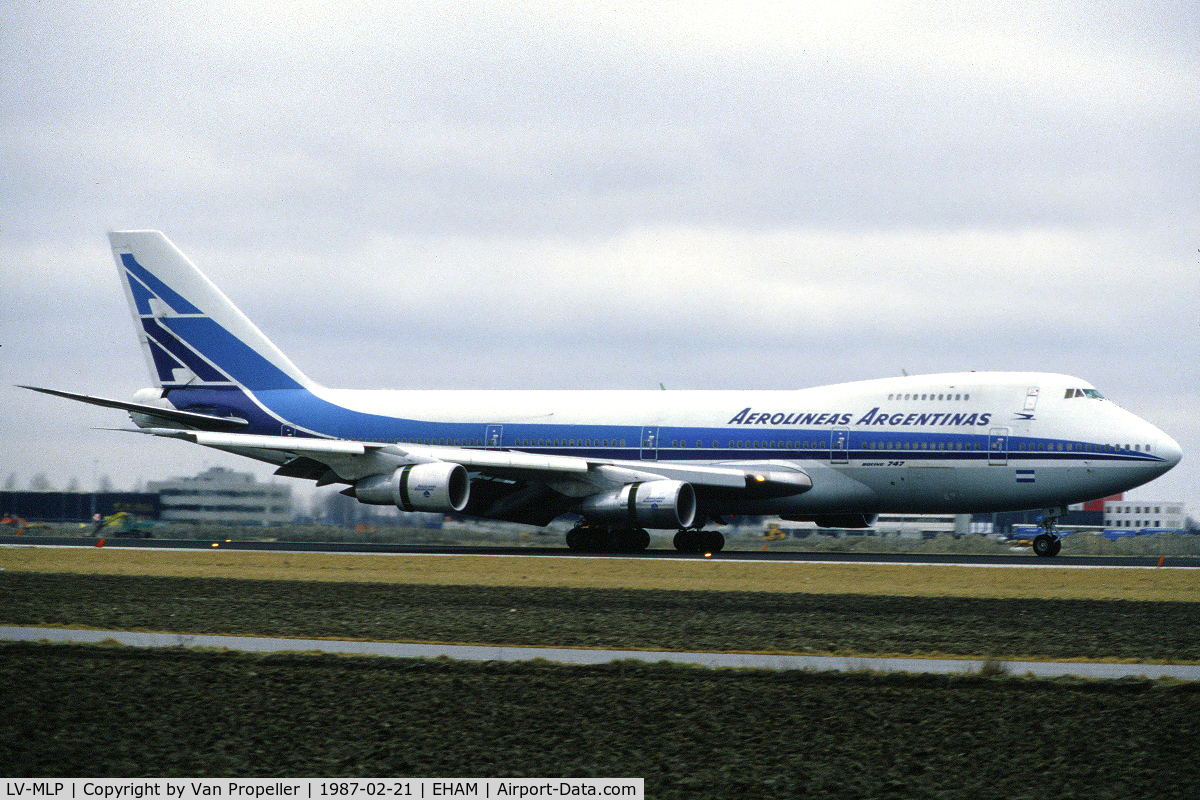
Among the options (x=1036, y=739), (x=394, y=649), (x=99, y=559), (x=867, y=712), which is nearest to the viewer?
(x=1036, y=739)

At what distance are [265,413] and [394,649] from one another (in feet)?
106

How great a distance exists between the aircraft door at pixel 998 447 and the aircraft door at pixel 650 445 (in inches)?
386

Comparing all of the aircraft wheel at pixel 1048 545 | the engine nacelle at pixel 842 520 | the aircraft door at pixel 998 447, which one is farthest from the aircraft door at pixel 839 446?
the aircraft wheel at pixel 1048 545

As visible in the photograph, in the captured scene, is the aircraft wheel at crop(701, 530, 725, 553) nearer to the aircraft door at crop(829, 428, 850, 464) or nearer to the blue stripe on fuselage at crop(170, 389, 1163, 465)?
the blue stripe on fuselage at crop(170, 389, 1163, 465)

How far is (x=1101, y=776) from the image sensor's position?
1062cm

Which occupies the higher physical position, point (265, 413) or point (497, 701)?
point (265, 413)

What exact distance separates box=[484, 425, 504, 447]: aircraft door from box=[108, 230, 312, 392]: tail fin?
7597 mm

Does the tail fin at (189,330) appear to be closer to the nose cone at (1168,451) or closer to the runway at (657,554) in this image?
the runway at (657,554)

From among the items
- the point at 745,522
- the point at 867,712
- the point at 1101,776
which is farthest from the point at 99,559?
the point at 1101,776

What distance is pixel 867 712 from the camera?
42.1ft

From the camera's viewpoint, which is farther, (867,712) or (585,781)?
(867,712)

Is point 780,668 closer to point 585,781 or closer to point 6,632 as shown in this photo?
point 585,781

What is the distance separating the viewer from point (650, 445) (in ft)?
141

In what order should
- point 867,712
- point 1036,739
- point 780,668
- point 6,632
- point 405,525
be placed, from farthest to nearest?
point 405,525
point 6,632
point 780,668
point 867,712
point 1036,739
